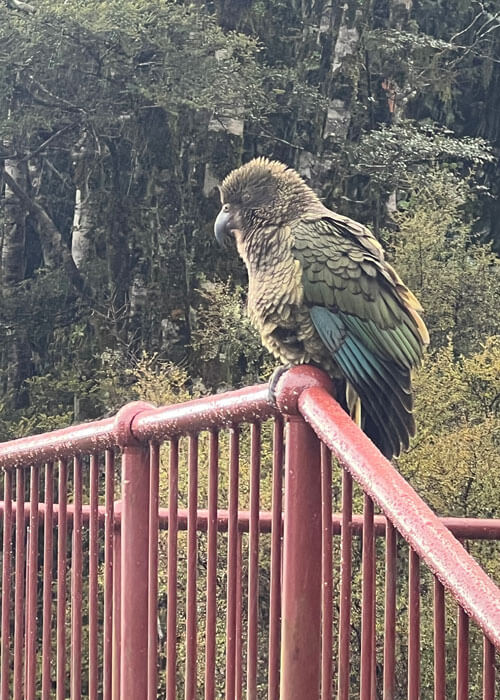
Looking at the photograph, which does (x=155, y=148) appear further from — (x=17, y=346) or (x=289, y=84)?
(x=17, y=346)

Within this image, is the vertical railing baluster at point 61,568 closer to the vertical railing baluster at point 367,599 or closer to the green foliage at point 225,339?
the vertical railing baluster at point 367,599

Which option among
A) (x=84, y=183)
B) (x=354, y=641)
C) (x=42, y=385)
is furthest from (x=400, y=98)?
(x=354, y=641)

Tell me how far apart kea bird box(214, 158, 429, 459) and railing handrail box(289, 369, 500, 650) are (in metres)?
0.34

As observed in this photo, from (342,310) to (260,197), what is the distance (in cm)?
43

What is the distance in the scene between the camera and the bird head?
164 cm

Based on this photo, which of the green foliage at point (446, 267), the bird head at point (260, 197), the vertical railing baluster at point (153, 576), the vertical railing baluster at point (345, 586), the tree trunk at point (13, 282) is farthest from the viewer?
the tree trunk at point (13, 282)

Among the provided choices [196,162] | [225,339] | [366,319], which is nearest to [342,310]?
[366,319]

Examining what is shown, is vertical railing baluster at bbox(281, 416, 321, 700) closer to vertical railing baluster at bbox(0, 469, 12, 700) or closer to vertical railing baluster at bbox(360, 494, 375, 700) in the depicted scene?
vertical railing baluster at bbox(360, 494, 375, 700)

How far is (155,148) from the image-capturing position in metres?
9.20

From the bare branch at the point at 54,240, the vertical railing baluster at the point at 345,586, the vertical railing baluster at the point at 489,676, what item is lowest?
the vertical railing baluster at the point at 489,676

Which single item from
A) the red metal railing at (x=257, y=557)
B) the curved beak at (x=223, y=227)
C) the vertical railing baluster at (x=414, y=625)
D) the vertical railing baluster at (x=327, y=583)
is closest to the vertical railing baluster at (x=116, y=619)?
the red metal railing at (x=257, y=557)

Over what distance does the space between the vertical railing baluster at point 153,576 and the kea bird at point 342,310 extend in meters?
0.30

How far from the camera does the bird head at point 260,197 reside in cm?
164

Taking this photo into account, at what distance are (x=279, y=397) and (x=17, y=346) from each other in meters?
8.55
